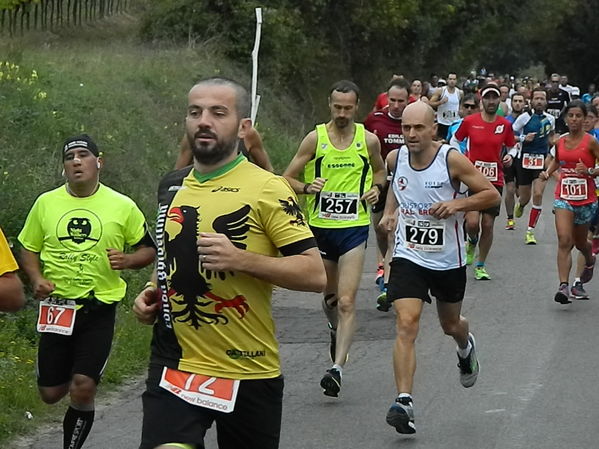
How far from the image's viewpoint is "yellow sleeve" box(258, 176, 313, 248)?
4805 millimetres

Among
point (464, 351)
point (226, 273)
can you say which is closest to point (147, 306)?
point (226, 273)

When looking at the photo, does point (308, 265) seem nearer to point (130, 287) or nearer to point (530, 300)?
point (130, 287)

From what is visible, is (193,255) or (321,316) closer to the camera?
(193,255)

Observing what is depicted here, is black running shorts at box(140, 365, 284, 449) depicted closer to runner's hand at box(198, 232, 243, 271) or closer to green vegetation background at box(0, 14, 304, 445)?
runner's hand at box(198, 232, 243, 271)

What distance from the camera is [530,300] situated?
1287cm

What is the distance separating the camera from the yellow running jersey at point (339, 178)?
946cm

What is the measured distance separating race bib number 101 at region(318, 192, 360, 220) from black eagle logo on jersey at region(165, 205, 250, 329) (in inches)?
181

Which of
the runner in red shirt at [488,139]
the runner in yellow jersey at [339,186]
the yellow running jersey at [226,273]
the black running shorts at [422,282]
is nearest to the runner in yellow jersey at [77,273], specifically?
the black running shorts at [422,282]

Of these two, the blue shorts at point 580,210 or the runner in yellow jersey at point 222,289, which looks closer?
the runner in yellow jersey at point 222,289

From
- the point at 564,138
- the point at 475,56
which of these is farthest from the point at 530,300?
the point at 475,56

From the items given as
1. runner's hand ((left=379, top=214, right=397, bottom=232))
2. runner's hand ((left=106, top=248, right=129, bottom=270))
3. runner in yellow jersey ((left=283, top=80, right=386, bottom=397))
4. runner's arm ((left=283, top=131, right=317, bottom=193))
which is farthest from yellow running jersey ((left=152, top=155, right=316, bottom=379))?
runner's arm ((left=283, top=131, right=317, bottom=193))

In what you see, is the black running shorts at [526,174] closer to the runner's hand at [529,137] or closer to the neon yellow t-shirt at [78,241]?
the runner's hand at [529,137]

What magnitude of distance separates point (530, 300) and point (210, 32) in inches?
586

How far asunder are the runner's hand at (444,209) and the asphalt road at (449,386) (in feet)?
4.37
